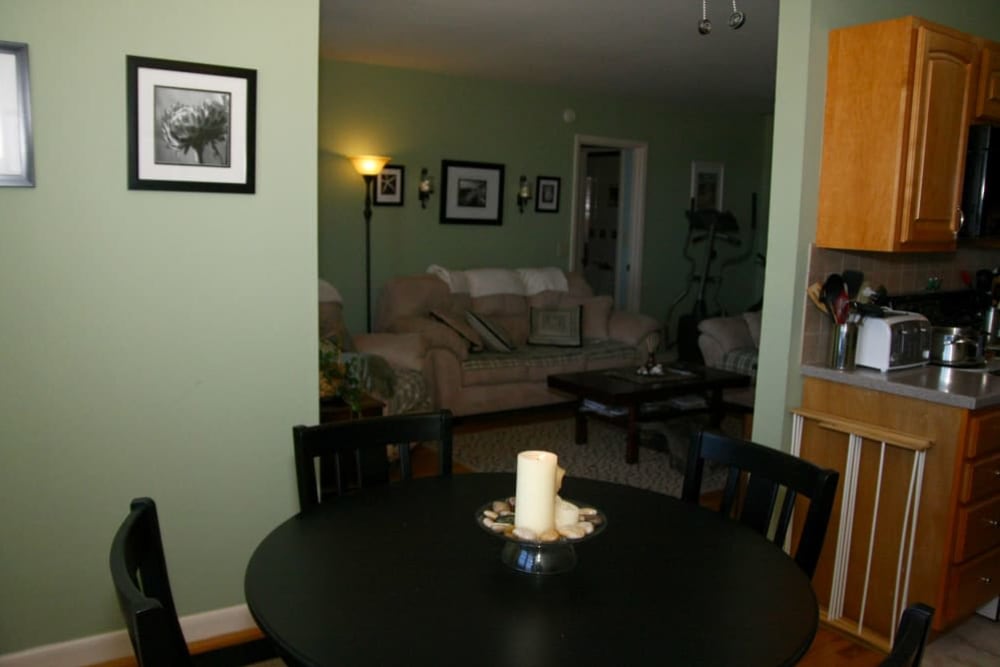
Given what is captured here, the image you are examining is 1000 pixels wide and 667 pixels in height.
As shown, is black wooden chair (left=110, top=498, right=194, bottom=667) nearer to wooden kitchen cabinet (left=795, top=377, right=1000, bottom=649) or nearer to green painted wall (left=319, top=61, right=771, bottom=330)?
wooden kitchen cabinet (left=795, top=377, right=1000, bottom=649)

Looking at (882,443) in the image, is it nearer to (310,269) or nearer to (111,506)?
(310,269)

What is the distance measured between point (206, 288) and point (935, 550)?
2.36 metres

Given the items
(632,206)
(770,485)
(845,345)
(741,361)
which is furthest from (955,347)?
(632,206)

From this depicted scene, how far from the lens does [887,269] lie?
3.12m

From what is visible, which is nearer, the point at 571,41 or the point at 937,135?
the point at 937,135

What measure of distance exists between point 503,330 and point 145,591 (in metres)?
4.66

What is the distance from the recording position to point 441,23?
15.1 ft

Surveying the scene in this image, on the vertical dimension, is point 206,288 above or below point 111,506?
above

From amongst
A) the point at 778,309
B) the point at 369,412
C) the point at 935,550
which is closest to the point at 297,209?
the point at 369,412

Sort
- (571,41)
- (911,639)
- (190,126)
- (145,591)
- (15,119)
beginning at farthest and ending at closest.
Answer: (571,41)
(190,126)
(15,119)
(145,591)
(911,639)

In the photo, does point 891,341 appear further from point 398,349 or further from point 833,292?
point 398,349

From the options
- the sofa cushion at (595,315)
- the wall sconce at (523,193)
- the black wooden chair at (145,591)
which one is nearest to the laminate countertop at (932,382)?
the black wooden chair at (145,591)

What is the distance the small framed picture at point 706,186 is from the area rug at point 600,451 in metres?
3.33

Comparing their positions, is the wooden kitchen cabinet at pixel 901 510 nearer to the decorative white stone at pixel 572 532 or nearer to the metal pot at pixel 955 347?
the metal pot at pixel 955 347
